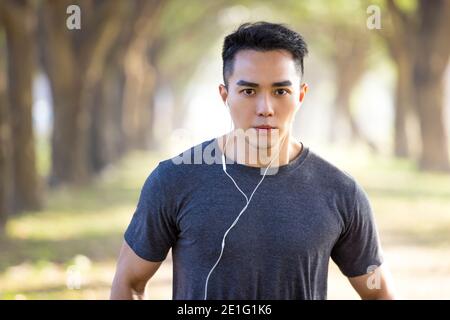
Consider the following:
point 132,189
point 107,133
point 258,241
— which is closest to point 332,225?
point 258,241

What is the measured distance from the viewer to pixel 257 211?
3.33 metres

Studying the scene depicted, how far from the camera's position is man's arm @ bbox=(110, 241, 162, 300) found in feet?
11.2

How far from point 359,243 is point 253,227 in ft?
1.59

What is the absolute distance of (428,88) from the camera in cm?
2255

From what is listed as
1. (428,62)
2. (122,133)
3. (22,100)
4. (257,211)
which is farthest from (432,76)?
(257,211)

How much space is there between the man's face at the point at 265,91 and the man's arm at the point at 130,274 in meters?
0.63

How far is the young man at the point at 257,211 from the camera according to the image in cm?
330

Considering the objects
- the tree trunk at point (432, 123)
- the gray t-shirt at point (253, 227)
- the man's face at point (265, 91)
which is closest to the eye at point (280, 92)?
the man's face at point (265, 91)

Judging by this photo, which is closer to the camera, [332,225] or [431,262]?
[332,225]

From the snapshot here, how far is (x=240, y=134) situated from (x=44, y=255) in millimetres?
7611

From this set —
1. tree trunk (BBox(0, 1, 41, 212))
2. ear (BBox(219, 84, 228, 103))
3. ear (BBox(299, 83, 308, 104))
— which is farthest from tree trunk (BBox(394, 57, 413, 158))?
ear (BBox(219, 84, 228, 103))

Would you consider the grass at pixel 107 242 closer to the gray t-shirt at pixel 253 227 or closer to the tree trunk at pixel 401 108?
the gray t-shirt at pixel 253 227

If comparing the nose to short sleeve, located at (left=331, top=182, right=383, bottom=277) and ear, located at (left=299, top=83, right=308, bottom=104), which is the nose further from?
short sleeve, located at (left=331, top=182, right=383, bottom=277)
